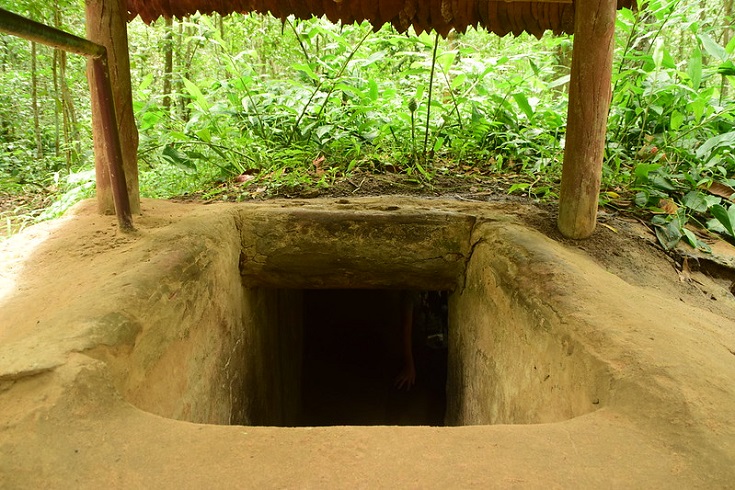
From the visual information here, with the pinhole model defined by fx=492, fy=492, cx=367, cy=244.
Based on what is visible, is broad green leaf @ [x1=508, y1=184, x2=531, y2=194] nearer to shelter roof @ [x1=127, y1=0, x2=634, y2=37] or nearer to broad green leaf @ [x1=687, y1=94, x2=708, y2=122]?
shelter roof @ [x1=127, y1=0, x2=634, y2=37]

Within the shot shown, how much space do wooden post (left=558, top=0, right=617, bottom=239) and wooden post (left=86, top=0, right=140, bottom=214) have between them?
2.37 m

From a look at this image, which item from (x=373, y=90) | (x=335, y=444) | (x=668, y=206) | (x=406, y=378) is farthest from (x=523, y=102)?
(x=335, y=444)

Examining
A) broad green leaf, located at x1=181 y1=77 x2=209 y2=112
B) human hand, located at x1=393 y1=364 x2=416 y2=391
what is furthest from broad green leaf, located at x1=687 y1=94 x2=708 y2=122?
broad green leaf, located at x1=181 y1=77 x2=209 y2=112

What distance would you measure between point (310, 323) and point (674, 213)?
3568 mm

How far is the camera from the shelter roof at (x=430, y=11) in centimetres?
280

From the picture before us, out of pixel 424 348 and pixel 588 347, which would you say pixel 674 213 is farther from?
pixel 424 348

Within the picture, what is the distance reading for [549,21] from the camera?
2852 mm

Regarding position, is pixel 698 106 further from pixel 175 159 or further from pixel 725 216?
pixel 175 159

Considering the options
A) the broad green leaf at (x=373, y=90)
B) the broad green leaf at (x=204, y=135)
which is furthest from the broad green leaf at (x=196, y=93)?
the broad green leaf at (x=373, y=90)

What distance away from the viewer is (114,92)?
8.70 feet

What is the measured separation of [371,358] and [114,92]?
3.58m

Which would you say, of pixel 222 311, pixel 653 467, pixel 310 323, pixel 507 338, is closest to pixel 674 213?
pixel 507 338

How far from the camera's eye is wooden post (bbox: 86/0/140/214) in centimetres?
259

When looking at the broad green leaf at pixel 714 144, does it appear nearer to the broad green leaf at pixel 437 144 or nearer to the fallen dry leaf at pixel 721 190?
the fallen dry leaf at pixel 721 190
